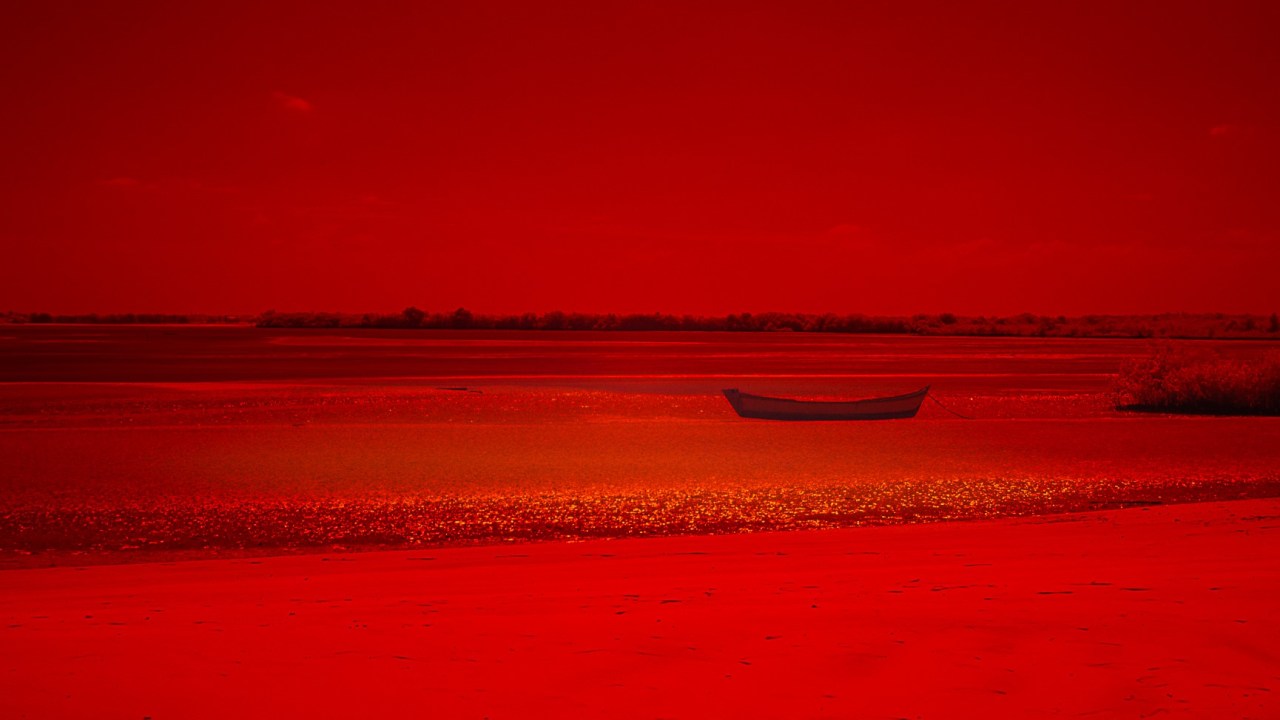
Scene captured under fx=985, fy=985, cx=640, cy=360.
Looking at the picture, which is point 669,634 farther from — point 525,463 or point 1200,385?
point 1200,385

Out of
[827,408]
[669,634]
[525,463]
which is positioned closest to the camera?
[669,634]

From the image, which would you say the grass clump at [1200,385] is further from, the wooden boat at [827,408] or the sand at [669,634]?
the sand at [669,634]

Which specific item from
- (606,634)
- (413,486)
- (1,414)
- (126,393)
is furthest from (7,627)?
(126,393)

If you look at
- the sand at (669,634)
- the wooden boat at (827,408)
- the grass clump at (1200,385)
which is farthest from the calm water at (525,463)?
the sand at (669,634)

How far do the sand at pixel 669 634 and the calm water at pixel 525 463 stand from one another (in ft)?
7.58

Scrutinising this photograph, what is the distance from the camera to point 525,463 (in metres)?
14.0

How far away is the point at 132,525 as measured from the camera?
9.51m

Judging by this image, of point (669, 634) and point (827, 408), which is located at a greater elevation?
point (669, 634)

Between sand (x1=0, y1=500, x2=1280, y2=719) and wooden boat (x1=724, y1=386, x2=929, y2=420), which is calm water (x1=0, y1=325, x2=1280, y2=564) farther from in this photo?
sand (x1=0, y1=500, x2=1280, y2=719)

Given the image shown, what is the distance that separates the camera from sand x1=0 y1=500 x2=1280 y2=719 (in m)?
4.05

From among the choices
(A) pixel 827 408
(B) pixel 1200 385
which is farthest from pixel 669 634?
(B) pixel 1200 385

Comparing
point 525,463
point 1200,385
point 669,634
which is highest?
point 1200,385

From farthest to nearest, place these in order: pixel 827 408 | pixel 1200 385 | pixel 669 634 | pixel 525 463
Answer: pixel 1200 385 < pixel 827 408 < pixel 525 463 < pixel 669 634

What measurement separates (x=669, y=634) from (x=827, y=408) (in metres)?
16.3
